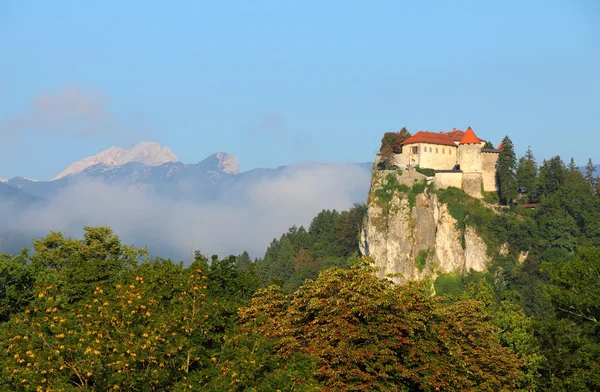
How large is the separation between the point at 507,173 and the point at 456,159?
7.83m

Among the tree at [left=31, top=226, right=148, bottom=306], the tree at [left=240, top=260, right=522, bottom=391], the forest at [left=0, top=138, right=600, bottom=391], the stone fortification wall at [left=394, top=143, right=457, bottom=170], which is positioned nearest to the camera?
the forest at [left=0, top=138, right=600, bottom=391]

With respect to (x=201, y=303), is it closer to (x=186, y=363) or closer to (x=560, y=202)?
(x=186, y=363)

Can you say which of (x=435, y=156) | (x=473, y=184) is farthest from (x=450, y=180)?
(x=435, y=156)

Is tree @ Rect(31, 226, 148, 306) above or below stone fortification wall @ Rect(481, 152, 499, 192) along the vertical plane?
below

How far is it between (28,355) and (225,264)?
20.0m

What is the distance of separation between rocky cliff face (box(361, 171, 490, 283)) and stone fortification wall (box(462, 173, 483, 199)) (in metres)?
3.75

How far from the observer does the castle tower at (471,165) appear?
103812 millimetres

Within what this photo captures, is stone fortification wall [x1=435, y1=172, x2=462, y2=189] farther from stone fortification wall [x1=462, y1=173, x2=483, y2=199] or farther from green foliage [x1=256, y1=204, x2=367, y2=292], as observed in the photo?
green foliage [x1=256, y1=204, x2=367, y2=292]

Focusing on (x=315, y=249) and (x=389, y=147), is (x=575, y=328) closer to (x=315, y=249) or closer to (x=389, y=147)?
(x=389, y=147)

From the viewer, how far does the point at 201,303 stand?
29.8 metres

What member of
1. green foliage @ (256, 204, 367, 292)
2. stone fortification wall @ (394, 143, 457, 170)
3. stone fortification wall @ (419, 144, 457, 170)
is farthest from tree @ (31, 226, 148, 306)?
green foliage @ (256, 204, 367, 292)

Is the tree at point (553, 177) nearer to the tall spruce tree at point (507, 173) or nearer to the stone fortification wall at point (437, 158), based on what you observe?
the tall spruce tree at point (507, 173)

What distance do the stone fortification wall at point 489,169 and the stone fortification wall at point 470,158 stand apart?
29.7 inches

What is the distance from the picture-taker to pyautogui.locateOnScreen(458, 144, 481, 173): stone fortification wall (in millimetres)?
104250
